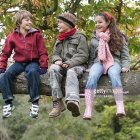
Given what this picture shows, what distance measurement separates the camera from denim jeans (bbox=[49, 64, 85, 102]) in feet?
20.9

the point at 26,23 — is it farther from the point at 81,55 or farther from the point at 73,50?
the point at 81,55

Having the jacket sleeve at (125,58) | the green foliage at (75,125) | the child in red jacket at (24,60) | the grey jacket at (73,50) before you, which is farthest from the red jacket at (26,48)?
the green foliage at (75,125)

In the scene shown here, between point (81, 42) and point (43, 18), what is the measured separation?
284 cm

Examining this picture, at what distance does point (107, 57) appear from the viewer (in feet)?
22.6

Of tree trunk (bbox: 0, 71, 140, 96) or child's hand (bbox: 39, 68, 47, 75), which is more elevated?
child's hand (bbox: 39, 68, 47, 75)

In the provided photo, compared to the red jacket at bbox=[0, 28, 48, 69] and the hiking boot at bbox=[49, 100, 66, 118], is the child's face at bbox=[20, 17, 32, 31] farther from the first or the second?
the hiking boot at bbox=[49, 100, 66, 118]

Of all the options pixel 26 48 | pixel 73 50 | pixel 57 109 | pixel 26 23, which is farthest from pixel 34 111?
pixel 26 23

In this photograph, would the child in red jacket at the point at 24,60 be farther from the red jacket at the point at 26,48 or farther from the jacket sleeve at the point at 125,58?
the jacket sleeve at the point at 125,58

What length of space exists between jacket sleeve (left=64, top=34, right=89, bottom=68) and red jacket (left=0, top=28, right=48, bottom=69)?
403mm

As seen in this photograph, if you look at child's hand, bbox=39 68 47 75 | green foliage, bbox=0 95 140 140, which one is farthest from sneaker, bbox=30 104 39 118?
green foliage, bbox=0 95 140 140

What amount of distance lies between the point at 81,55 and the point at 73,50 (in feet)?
0.69

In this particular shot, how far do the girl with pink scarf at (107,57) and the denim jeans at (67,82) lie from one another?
0.18 metres

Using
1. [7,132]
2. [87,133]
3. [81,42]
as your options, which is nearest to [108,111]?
[87,133]

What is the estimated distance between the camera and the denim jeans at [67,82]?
6.38m
